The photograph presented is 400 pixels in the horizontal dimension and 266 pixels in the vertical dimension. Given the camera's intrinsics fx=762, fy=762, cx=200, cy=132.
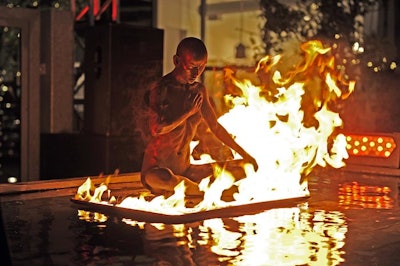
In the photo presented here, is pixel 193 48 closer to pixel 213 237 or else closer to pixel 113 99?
pixel 213 237

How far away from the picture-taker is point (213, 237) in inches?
215

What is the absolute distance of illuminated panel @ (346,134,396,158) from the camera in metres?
10.3

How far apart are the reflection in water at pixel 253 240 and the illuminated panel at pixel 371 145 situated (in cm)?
384

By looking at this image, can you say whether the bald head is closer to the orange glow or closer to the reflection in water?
the reflection in water

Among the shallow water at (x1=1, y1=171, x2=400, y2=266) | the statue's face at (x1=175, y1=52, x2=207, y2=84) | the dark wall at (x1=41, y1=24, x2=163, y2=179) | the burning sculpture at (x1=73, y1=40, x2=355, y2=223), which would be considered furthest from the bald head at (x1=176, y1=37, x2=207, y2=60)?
the dark wall at (x1=41, y1=24, x2=163, y2=179)

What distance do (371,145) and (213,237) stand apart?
219 inches

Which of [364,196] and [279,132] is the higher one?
Result: [279,132]

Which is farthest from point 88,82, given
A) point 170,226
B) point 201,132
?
point 170,226

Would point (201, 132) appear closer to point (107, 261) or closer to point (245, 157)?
point (245, 157)

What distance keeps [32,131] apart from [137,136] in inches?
74.0

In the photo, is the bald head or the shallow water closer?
the shallow water

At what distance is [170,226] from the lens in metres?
5.93

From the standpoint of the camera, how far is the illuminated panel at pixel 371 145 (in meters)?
10.3

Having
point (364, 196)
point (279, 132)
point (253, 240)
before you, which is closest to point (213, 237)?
point (253, 240)
